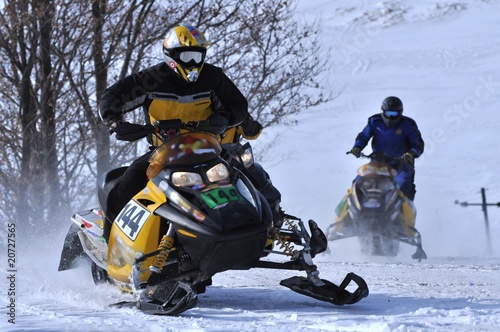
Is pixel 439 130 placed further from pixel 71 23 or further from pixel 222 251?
pixel 222 251

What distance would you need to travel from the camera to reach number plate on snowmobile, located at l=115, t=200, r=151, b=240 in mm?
6332

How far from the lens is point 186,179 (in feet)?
20.0

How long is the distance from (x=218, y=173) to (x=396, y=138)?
706 centimetres

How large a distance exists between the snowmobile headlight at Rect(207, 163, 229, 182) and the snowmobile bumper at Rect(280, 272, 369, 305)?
99 cm

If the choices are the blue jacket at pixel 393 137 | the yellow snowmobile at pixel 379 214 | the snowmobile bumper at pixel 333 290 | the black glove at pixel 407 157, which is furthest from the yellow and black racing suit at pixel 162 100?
the blue jacket at pixel 393 137

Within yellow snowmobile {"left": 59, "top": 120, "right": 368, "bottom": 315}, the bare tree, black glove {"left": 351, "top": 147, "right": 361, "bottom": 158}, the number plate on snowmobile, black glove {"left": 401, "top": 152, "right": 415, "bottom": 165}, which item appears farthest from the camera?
the bare tree

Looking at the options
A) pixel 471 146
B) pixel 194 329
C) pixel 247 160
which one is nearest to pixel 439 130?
pixel 471 146

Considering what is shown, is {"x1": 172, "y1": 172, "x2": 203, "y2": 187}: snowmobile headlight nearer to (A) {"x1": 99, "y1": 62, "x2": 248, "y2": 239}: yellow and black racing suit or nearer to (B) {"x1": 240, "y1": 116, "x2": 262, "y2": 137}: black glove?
(A) {"x1": 99, "y1": 62, "x2": 248, "y2": 239}: yellow and black racing suit

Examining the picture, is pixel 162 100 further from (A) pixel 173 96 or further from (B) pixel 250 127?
(B) pixel 250 127

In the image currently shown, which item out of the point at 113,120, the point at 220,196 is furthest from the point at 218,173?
the point at 113,120

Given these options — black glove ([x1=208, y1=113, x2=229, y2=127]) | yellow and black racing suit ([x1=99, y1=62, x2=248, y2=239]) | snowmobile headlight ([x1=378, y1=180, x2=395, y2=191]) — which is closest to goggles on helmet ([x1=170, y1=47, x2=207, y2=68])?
yellow and black racing suit ([x1=99, y1=62, x2=248, y2=239])

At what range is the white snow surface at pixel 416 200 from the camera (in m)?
5.69

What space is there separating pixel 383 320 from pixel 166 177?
1782mm

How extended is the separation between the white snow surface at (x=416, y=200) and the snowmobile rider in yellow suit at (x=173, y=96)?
0.98 metres
